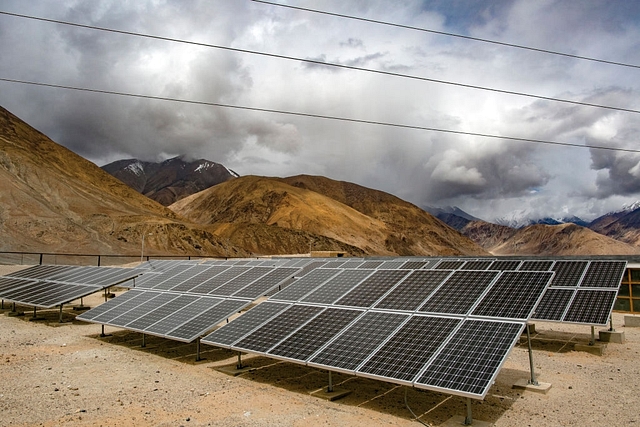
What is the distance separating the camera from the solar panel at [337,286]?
41.6 feet

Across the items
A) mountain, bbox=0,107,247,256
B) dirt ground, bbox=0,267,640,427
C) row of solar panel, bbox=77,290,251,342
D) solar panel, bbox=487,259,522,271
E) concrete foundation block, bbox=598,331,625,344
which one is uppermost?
mountain, bbox=0,107,247,256

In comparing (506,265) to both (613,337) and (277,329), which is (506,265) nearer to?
(613,337)

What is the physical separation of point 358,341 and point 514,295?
367 centimetres

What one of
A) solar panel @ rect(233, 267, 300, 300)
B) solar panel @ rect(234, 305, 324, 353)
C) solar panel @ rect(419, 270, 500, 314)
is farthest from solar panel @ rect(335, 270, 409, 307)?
solar panel @ rect(233, 267, 300, 300)

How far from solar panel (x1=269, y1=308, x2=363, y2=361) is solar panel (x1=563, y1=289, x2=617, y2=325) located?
8.76 m

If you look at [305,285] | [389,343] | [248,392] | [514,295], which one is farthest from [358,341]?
[305,285]

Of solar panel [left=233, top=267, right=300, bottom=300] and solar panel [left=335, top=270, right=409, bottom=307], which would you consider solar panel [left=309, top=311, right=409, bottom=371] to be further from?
solar panel [left=233, top=267, right=300, bottom=300]

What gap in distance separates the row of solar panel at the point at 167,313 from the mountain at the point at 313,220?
86.2m

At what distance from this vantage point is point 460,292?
1093 centimetres

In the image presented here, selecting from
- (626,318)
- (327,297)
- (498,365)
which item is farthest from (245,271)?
(626,318)

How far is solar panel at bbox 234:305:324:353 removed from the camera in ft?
36.6

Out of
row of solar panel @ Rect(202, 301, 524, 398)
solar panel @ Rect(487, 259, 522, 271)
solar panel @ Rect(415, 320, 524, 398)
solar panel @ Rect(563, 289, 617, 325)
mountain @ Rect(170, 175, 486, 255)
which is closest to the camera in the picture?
solar panel @ Rect(415, 320, 524, 398)

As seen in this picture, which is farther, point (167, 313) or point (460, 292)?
point (167, 313)

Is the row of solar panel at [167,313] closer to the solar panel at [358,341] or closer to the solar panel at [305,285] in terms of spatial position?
the solar panel at [305,285]
